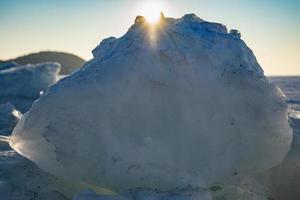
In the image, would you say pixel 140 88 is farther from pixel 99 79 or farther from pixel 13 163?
pixel 13 163

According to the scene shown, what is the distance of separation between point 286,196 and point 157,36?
1781 millimetres

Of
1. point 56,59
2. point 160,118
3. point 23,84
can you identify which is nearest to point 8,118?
point 23,84

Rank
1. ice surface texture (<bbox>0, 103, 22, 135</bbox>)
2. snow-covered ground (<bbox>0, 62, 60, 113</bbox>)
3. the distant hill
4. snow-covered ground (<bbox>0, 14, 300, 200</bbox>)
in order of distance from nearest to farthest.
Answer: snow-covered ground (<bbox>0, 14, 300, 200</bbox>) < ice surface texture (<bbox>0, 103, 22, 135</bbox>) < snow-covered ground (<bbox>0, 62, 60, 113</bbox>) < the distant hill

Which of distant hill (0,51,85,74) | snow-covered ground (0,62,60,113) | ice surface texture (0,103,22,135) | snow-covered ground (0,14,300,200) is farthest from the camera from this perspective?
distant hill (0,51,85,74)

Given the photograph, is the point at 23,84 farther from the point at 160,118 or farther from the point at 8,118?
the point at 160,118

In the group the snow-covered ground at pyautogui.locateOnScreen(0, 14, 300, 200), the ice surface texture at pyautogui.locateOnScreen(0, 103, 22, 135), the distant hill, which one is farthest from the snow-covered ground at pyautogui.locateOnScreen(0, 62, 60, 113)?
the distant hill

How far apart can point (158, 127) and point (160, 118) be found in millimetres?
81

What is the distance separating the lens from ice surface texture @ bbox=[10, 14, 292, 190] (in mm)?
3310

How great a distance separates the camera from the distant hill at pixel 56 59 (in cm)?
3966

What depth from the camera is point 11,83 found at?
13.0m

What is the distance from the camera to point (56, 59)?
42.9 meters

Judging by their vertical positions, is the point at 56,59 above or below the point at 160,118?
below

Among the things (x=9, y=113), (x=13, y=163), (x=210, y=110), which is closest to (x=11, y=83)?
(x=9, y=113)

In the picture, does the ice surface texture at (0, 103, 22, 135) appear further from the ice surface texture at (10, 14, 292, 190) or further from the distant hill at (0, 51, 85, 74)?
the distant hill at (0, 51, 85, 74)
